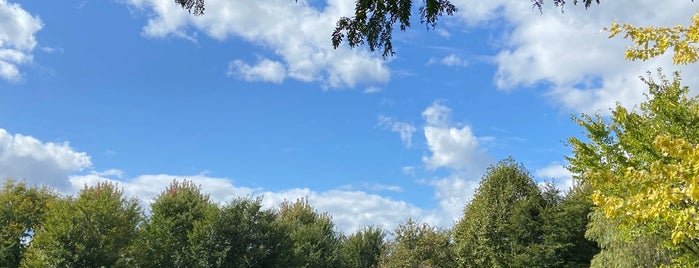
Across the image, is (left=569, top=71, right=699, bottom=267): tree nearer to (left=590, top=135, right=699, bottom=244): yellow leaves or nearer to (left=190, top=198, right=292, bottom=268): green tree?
(left=590, top=135, right=699, bottom=244): yellow leaves

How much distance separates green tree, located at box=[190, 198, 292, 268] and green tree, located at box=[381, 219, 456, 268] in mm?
8104

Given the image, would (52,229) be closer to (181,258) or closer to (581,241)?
(181,258)

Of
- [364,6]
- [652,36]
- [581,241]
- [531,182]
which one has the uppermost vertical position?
[531,182]

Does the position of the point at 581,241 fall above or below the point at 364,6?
above

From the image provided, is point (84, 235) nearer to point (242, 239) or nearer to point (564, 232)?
point (242, 239)

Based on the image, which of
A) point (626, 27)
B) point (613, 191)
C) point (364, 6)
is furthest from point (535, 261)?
point (364, 6)

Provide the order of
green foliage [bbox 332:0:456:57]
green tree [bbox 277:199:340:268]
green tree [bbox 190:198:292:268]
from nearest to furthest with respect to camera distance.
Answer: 1. green foliage [bbox 332:0:456:57]
2. green tree [bbox 190:198:292:268]
3. green tree [bbox 277:199:340:268]

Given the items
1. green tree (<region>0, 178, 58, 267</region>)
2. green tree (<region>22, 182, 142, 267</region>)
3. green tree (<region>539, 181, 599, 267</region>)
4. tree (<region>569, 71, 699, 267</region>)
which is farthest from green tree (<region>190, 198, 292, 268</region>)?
tree (<region>569, 71, 699, 267</region>)

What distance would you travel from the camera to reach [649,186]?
8.30m

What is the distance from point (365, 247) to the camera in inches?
2147

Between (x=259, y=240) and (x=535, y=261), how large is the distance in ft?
57.7

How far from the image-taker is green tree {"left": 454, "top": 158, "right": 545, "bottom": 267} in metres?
36.1

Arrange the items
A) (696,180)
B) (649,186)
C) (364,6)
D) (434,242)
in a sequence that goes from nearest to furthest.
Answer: (364,6)
(696,180)
(649,186)
(434,242)

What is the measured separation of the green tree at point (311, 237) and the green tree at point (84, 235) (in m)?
10.8
